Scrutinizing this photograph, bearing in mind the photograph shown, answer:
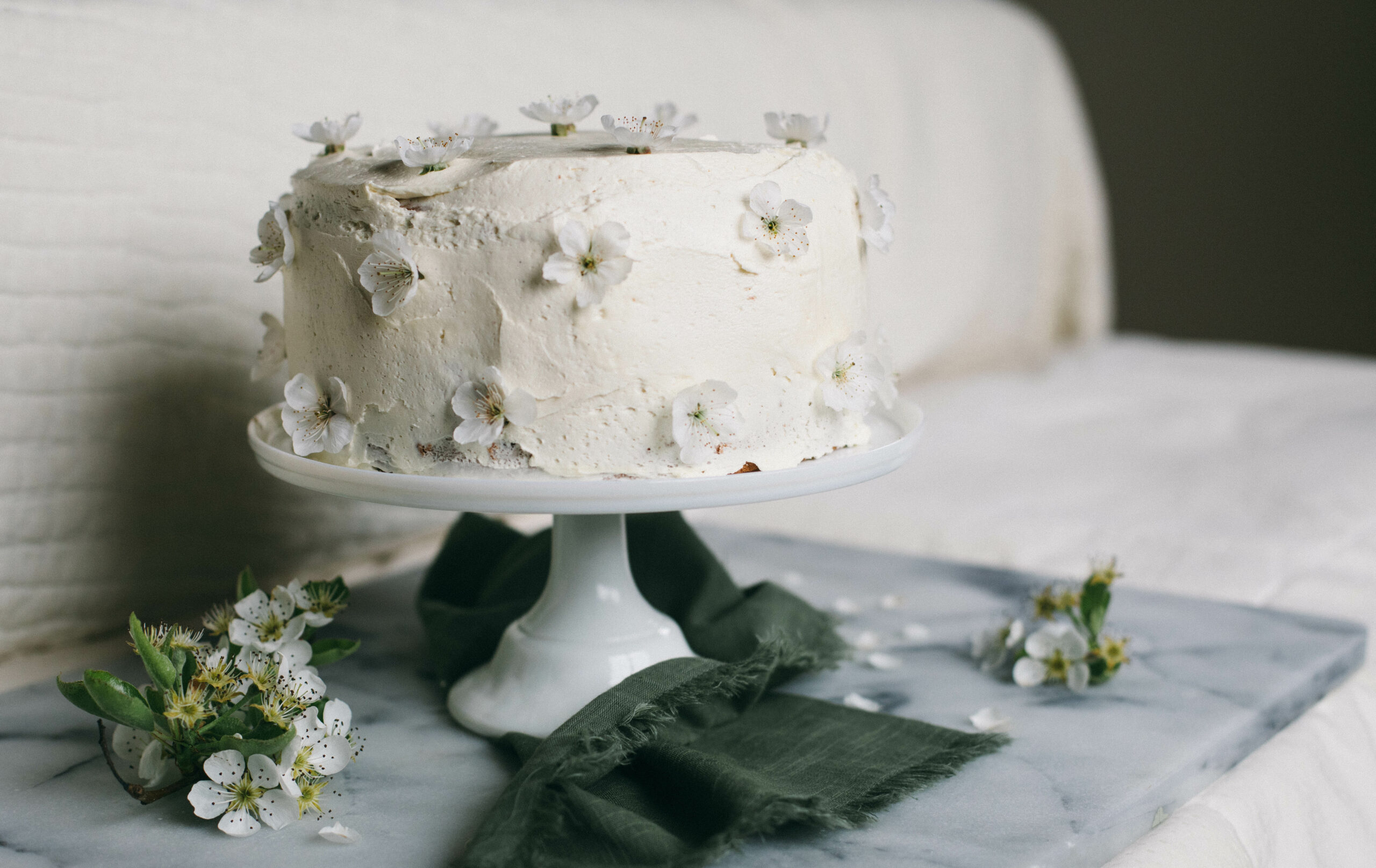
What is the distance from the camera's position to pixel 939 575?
125 centimetres

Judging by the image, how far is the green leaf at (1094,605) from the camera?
3.20 feet

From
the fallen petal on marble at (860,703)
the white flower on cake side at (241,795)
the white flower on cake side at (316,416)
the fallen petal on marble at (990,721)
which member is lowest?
the fallen petal on marble at (860,703)

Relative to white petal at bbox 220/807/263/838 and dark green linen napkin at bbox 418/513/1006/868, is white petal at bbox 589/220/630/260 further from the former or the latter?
white petal at bbox 220/807/263/838

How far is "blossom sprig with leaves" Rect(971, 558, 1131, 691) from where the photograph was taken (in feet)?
3.16

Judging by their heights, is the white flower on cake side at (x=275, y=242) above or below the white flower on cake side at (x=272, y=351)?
above

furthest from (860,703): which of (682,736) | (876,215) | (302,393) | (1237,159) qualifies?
(1237,159)

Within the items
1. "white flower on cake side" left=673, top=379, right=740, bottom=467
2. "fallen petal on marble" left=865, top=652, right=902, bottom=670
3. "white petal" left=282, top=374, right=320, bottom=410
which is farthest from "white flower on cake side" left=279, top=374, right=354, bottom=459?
"fallen petal on marble" left=865, top=652, right=902, bottom=670

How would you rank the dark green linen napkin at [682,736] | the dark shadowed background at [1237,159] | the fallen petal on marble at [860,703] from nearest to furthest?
the dark green linen napkin at [682,736]
the fallen petal on marble at [860,703]
the dark shadowed background at [1237,159]

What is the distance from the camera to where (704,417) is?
754 millimetres

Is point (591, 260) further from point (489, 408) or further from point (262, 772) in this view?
point (262, 772)

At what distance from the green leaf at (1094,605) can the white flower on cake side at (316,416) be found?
589 millimetres

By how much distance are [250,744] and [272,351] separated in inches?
11.9

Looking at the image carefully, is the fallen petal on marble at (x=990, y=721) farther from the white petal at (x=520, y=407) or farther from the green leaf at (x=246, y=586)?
the green leaf at (x=246, y=586)

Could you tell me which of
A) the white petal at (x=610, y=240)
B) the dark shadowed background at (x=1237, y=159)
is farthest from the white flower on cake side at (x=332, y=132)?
the dark shadowed background at (x=1237, y=159)
